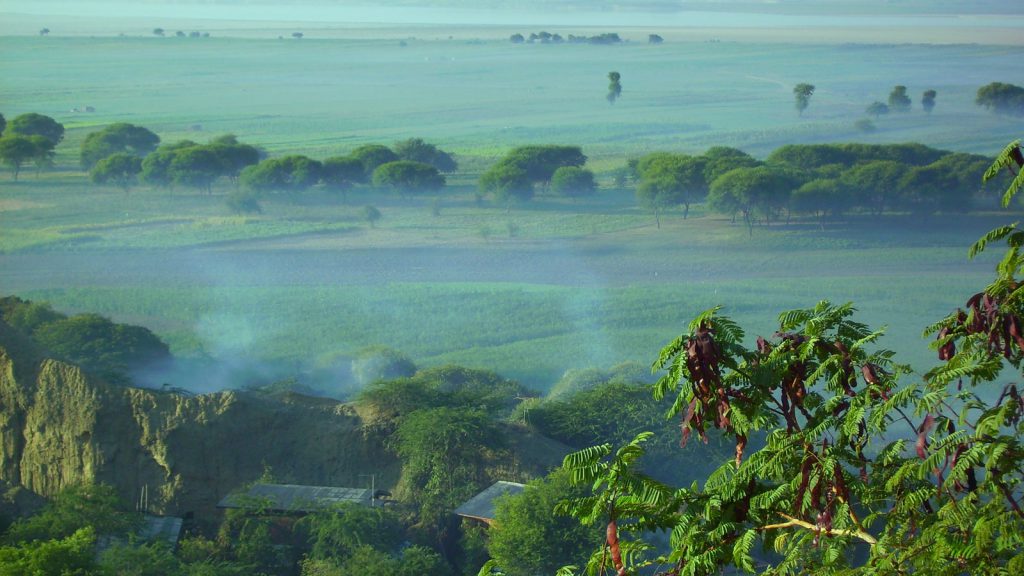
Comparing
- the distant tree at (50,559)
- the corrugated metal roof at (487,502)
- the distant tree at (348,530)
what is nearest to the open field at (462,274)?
the corrugated metal roof at (487,502)

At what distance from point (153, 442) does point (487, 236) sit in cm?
3294

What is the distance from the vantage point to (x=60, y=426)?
56.0 feet

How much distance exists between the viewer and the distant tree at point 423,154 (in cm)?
5866

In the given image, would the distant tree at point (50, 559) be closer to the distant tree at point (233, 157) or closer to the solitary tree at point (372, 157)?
the solitary tree at point (372, 157)

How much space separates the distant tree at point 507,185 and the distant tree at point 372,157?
5412 millimetres

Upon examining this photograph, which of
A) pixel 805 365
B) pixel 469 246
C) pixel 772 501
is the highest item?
pixel 805 365

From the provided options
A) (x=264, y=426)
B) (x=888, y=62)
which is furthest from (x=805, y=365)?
(x=888, y=62)

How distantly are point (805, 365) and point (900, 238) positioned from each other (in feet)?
144

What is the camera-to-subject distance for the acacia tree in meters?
4.46

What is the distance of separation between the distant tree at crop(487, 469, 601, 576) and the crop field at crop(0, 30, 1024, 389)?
708 inches

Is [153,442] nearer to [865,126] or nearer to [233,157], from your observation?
[233,157]

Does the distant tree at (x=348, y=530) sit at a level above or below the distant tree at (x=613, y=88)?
below

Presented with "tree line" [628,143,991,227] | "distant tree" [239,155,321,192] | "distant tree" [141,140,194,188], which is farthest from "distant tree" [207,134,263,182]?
"tree line" [628,143,991,227]

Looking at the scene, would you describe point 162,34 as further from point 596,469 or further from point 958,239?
point 596,469
